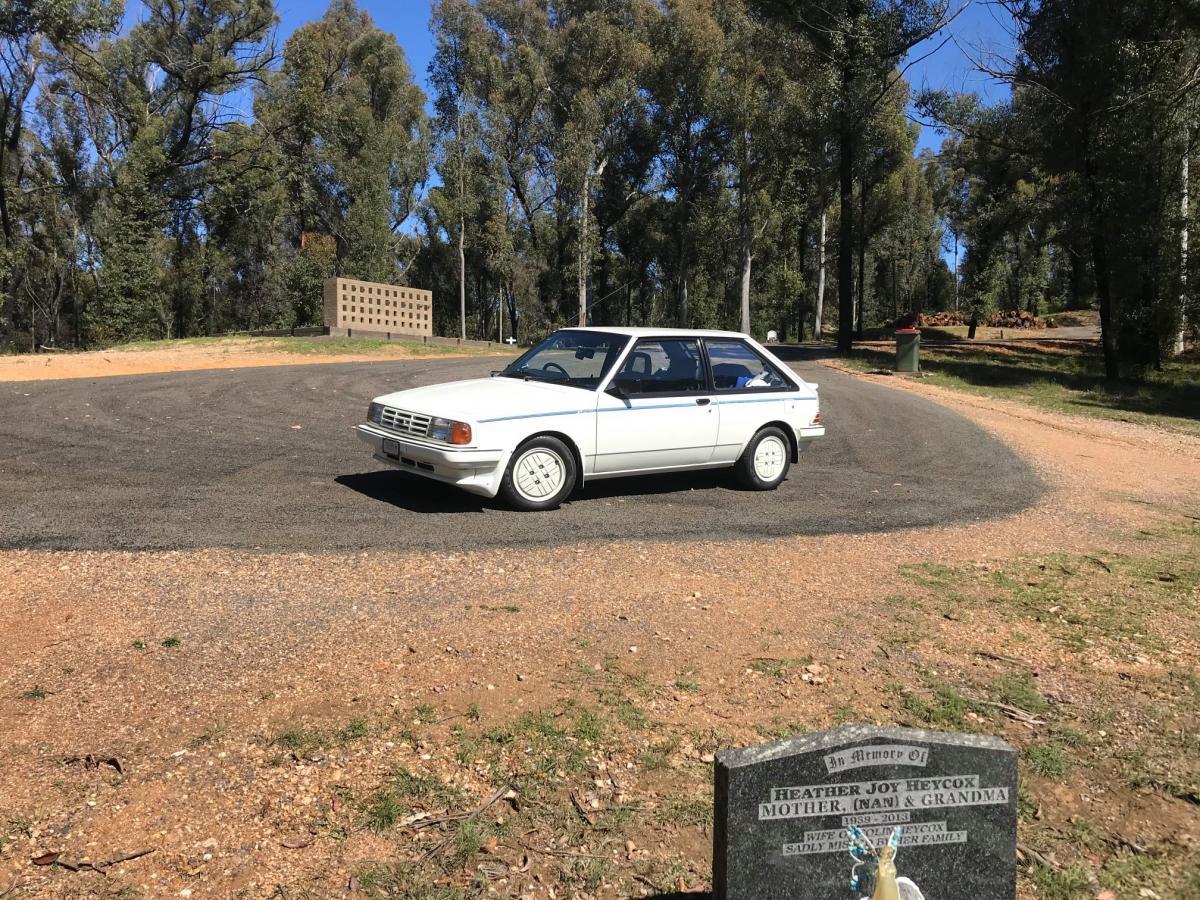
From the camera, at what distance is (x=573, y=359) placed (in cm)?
797

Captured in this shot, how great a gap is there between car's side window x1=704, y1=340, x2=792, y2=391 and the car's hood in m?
1.51

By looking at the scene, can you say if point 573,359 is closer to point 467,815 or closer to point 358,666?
point 358,666

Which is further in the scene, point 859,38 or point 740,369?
point 859,38

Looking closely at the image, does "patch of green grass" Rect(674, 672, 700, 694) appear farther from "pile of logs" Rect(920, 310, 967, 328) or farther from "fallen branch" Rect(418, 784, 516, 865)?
"pile of logs" Rect(920, 310, 967, 328)

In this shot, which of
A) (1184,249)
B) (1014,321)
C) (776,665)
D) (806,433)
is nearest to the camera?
(776,665)

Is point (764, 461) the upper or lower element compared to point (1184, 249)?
lower

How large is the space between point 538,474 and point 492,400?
0.71m

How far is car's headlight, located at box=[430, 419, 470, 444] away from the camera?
22.0ft

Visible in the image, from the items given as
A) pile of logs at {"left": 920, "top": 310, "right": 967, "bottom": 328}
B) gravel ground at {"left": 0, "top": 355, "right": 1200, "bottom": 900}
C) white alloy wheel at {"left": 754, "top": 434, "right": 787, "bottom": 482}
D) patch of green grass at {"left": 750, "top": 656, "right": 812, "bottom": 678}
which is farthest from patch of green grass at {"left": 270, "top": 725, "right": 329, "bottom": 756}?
pile of logs at {"left": 920, "top": 310, "right": 967, "bottom": 328}

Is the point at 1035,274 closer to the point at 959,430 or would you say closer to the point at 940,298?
the point at 940,298

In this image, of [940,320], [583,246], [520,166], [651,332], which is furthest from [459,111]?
[651,332]

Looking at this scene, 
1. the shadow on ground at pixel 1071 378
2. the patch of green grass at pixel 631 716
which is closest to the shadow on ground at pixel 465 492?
the patch of green grass at pixel 631 716

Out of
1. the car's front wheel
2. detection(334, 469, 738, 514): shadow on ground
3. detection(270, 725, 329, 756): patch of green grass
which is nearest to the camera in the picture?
detection(270, 725, 329, 756): patch of green grass

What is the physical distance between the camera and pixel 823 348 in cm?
3556
